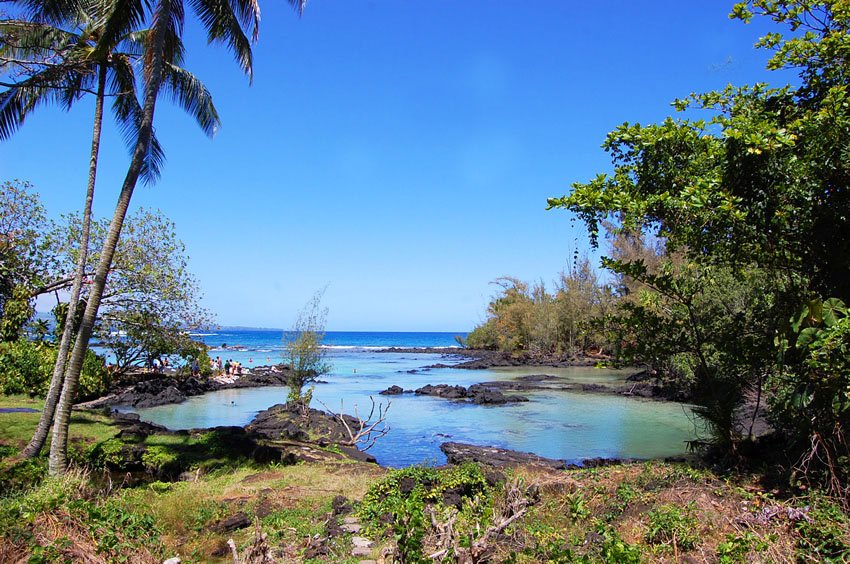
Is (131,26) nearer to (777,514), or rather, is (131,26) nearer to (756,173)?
(756,173)

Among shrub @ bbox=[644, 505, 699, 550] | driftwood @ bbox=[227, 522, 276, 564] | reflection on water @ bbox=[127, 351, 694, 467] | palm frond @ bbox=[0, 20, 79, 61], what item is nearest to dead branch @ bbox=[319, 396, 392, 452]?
reflection on water @ bbox=[127, 351, 694, 467]

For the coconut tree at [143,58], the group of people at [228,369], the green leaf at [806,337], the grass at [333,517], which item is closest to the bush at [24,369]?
the grass at [333,517]

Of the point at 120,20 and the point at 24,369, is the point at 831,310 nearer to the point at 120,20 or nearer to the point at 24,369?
the point at 120,20

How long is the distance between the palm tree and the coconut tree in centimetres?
58

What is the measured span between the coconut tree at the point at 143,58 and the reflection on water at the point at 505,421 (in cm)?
865

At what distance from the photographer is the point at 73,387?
30.3 feet

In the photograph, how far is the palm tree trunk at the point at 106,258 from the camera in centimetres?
908

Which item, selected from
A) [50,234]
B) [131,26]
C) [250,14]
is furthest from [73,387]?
[50,234]

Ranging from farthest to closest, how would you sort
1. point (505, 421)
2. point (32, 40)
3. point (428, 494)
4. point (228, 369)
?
point (228, 369) < point (505, 421) < point (32, 40) < point (428, 494)

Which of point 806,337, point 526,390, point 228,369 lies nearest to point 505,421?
point 526,390

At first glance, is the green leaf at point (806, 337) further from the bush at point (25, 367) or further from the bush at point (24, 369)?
the bush at point (24, 369)

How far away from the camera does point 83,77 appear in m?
12.1

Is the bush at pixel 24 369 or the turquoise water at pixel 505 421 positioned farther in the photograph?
the turquoise water at pixel 505 421

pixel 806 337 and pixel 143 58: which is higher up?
pixel 143 58
